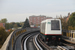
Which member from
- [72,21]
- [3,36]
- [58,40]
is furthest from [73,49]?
[72,21]

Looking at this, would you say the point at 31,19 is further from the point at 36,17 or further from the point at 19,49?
the point at 19,49

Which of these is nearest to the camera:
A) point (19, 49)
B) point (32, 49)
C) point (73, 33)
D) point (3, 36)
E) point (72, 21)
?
point (19, 49)

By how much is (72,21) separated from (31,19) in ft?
407

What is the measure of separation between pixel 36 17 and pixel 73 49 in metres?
178

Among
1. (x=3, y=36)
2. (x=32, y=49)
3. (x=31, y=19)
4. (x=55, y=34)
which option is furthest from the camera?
(x=31, y=19)

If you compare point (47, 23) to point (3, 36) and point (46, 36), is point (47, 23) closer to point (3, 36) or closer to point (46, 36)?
point (46, 36)

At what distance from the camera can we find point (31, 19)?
189 meters

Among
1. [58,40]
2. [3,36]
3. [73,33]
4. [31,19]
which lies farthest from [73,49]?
[31,19]

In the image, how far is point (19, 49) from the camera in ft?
42.7

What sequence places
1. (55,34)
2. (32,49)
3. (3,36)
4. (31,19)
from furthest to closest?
(31,19)
(3,36)
(55,34)
(32,49)

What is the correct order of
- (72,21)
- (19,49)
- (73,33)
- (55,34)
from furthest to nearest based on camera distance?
(72,21) → (73,33) → (55,34) → (19,49)

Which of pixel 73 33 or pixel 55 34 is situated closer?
pixel 55 34

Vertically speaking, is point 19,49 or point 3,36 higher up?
point 19,49

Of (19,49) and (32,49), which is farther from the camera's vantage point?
(32,49)
